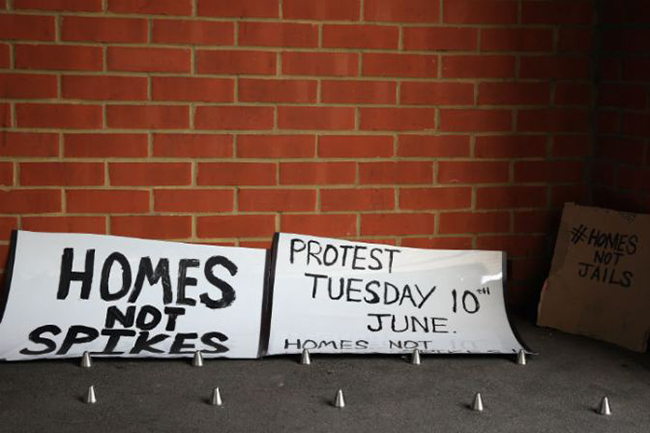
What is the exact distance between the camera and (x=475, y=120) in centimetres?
354

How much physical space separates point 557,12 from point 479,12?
0.97ft

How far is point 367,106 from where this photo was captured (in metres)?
3.46

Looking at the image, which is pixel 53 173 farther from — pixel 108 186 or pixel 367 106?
pixel 367 106

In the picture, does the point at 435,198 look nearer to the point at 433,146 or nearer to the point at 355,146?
the point at 433,146

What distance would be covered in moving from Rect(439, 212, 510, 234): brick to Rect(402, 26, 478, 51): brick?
23.4 inches

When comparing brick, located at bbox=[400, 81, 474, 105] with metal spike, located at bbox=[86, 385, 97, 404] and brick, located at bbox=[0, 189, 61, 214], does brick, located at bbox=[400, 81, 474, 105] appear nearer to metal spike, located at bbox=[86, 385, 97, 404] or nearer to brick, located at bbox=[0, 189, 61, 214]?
brick, located at bbox=[0, 189, 61, 214]

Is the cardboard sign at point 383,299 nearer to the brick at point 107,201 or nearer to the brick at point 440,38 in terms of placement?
the brick at point 107,201

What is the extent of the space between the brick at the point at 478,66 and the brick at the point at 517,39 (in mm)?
39

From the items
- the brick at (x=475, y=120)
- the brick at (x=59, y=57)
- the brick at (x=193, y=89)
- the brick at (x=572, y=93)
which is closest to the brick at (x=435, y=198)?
the brick at (x=475, y=120)

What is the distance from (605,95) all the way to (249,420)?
185 centimetres

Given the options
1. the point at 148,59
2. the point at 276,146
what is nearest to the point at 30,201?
the point at 148,59

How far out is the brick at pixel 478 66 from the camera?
349cm

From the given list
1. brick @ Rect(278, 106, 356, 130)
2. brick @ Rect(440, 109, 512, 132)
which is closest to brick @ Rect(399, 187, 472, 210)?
brick @ Rect(440, 109, 512, 132)

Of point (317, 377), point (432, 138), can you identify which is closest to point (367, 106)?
point (432, 138)
